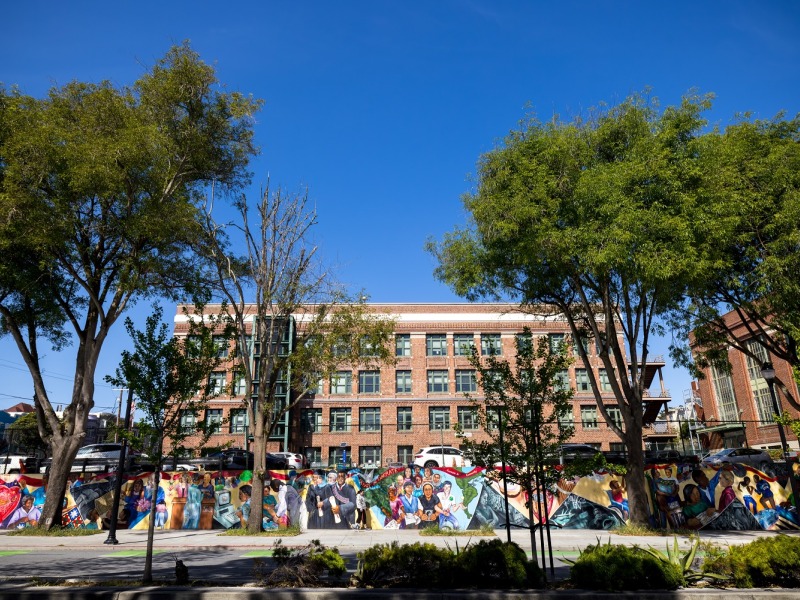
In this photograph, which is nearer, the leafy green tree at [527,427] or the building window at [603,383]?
the leafy green tree at [527,427]

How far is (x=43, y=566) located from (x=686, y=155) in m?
19.1

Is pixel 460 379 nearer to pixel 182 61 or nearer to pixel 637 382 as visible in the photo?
pixel 637 382

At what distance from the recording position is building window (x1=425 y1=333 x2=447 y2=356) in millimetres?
43031

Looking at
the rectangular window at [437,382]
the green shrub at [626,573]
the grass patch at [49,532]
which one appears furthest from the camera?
the rectangular window at [437,382]

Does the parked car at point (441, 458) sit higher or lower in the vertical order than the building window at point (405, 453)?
lower

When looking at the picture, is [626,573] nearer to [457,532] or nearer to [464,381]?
[457,532]

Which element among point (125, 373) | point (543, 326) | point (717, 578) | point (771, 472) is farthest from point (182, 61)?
point (543, 326)

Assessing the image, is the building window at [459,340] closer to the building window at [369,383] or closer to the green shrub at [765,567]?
the building window at [369,383]

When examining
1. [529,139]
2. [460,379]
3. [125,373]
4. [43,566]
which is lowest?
[43,566]

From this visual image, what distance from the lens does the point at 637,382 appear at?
1755cm

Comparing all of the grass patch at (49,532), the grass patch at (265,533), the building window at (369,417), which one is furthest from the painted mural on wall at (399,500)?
the building window at (369,417)

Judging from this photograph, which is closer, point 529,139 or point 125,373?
point 125,373

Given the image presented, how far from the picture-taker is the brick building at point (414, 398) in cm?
4019

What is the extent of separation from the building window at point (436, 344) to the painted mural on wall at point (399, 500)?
22.6 m
